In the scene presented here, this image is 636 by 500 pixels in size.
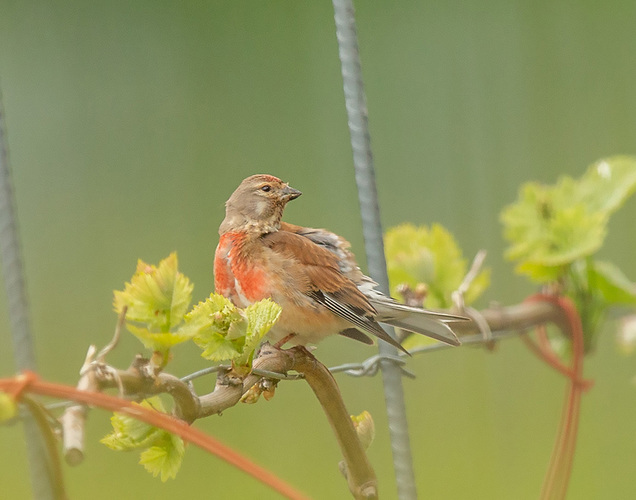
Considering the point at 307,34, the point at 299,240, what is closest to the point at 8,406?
the point at 299,240

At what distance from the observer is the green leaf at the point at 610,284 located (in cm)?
86

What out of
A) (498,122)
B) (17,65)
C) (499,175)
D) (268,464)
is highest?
(17,65)

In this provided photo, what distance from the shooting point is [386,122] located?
1664mm

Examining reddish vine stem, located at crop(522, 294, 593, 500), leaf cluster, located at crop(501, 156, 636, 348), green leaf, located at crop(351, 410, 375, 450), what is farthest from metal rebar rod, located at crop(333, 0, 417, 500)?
leaf cluster, located at crop(501, 156, 636, 348)

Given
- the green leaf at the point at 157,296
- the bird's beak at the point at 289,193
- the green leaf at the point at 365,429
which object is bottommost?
the green leaf at the point at 365,429

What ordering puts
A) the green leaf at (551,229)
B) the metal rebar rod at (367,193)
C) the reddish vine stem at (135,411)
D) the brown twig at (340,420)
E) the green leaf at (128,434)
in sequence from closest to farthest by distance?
the reddish vine stem at (135,411) → the green leaf at (128,434) → the brown twig at (340,420) → the metal rebar rod at (367,193) → the green leaf at (551,229)

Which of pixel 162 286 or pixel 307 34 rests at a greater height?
pixel 307 34

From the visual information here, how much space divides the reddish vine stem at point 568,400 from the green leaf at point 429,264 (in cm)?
10

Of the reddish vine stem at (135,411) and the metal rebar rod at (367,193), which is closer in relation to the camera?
the reddish vine stem at (135,411)

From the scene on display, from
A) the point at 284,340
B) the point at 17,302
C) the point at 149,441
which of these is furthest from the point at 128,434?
the point at 284,340

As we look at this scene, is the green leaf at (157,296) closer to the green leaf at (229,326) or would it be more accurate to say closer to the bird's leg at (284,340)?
the green leaf at (229,326)

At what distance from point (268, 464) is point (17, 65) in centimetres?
88

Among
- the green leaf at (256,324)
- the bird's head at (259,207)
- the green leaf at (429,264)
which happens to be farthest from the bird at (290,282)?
the green leaf at (256,324)

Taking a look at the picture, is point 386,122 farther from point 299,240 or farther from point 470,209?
point 299,240
